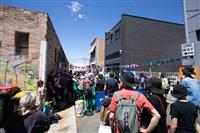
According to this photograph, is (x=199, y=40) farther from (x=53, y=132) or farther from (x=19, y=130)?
(x=19, y=130)

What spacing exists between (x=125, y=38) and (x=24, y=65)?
68.9 feet

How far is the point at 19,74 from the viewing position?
847cm

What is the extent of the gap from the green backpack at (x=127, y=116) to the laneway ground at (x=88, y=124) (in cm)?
452

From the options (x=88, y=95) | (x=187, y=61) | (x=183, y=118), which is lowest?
(x=88, y=95)

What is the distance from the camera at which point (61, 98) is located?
431 inches

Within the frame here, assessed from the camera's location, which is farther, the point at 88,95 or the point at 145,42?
the point at 145,42

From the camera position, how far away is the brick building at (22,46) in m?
8.35

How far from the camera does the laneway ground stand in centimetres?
692

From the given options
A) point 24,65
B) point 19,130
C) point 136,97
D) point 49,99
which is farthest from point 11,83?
point 136,97

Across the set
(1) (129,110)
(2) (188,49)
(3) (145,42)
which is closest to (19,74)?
(1) (129,110)

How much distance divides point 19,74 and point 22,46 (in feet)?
4.33

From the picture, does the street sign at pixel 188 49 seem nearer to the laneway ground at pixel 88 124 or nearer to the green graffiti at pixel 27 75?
the laneway ground at pixel 88 124

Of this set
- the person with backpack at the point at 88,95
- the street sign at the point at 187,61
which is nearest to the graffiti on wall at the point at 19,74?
the person with backpack at the point at 88,95

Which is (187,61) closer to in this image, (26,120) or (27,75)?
(27,75)
